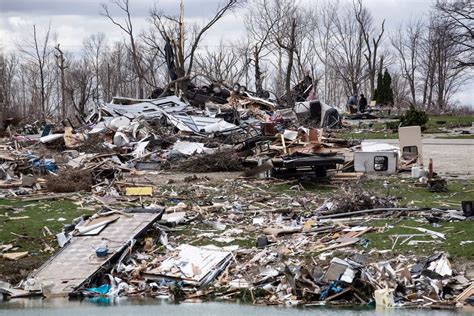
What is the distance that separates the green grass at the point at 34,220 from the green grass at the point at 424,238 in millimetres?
5280

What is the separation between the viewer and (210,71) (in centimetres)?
5672

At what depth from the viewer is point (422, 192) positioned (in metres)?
14.7

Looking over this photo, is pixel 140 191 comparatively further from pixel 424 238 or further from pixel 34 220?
pixel 424 238

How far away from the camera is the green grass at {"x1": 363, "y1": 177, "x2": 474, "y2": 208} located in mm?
13297

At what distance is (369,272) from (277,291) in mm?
1240

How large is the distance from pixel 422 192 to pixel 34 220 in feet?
26.2

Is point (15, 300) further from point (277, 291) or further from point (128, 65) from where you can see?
point (128, 65)

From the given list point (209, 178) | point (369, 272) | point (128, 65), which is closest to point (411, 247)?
point (369, 272)

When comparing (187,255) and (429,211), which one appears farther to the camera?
(429,211)

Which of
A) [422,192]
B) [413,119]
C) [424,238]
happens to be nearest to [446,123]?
[413,119]

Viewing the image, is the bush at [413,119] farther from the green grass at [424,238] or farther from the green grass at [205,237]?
the green grass at [205,237]

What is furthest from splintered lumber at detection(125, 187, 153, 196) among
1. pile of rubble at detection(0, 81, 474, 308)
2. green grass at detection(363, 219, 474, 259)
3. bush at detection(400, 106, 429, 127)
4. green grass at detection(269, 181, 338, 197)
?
bush at detection(400, 106, 429, 127)

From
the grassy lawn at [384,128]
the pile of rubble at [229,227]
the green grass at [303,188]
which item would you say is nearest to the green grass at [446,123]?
the grassy lawn at [384,128]

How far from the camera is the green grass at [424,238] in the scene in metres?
9.65
